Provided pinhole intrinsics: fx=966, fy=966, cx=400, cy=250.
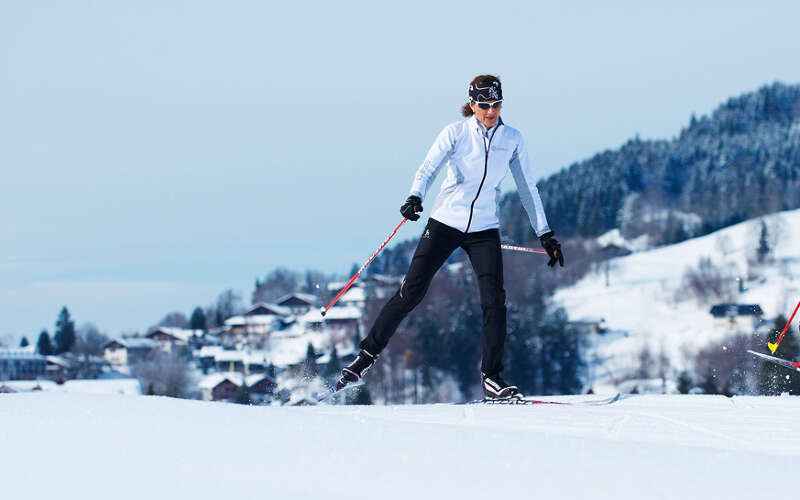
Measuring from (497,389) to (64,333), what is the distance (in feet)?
286

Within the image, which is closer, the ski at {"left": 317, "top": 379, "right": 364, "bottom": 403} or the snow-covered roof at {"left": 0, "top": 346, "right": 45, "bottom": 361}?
the ski at {"left": 317, "top": 379, "right": 364, "bottom": 403}

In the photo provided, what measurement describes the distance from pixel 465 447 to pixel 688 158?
561 feet

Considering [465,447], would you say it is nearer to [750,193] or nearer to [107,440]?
[107,440]

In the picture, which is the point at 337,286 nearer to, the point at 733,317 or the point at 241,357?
the point at 241,357

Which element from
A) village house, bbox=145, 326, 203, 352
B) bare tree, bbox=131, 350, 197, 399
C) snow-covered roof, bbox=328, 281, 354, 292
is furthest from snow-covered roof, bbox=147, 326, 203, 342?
snow-covered roof, bbox=328, 281, 354, 292

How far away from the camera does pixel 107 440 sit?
322 cm

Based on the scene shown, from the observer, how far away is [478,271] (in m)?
5.75

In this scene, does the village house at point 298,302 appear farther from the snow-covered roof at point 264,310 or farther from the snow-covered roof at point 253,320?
the snow-covered roof at point 253,320

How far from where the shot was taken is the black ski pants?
5.71 m

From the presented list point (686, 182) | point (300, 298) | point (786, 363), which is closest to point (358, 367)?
point (786, 363)

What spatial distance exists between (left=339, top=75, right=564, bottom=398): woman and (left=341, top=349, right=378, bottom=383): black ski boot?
0.81 feet

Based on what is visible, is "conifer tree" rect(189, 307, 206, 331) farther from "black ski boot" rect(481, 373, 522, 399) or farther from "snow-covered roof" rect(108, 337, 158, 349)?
"black ski boot" rect(481, 373, 522, 399)

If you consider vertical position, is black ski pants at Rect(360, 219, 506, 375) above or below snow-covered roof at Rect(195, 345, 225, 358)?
above

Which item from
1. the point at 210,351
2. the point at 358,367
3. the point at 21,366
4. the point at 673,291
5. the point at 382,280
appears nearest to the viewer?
the point at 358,367
